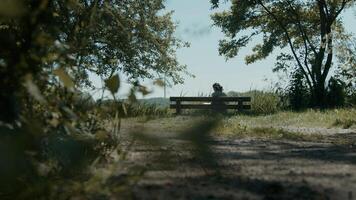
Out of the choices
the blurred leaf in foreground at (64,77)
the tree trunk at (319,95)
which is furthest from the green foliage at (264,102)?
the blurred leaf in foreground at (64,77)

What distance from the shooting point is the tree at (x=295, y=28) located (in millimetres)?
27375

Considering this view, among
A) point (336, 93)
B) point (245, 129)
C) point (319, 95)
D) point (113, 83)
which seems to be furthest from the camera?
point (319, 95)

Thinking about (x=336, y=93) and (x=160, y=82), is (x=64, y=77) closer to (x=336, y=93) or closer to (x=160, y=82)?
(x=160, y=82)

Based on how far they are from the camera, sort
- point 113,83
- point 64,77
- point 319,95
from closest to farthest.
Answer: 1. point 64,77
2. point 113,83
3. point 319,95

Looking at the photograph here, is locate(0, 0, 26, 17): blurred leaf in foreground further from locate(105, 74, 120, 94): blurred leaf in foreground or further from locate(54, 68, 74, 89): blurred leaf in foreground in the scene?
locate(105, 74, 120, 94): blurred leaf in foreground

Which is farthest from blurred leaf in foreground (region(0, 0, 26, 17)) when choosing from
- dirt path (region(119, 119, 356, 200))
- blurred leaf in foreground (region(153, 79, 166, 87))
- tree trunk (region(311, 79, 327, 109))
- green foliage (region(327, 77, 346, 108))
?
green foliage (region(327, 77, 346, 108))

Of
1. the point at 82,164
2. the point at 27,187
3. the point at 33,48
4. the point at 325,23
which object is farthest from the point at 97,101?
the point at 325,23

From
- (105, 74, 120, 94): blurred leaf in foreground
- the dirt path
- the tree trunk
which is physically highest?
the tree trunk

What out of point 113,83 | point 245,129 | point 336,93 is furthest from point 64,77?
point 336,93

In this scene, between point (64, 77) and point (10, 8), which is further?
point (64, 77)

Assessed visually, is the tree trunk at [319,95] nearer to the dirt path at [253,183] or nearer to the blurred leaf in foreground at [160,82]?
the dirt path at [253,183]

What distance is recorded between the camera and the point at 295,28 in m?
29.2

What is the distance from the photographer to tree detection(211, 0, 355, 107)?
1078 inches

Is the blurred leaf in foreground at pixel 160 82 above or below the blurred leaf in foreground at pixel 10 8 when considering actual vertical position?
below
